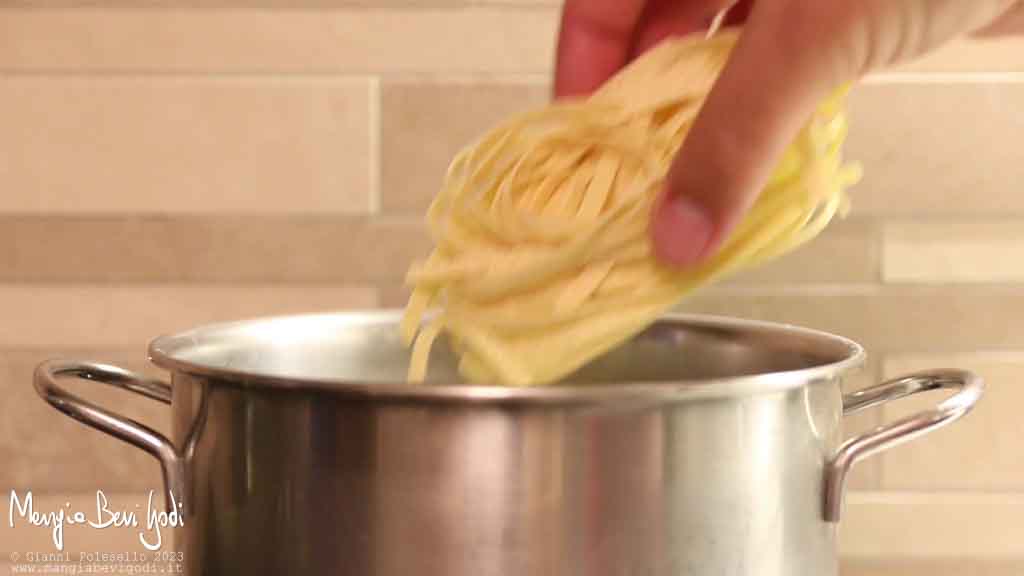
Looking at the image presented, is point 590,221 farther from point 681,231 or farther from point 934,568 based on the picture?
point 934,568

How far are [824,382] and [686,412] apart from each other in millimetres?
64

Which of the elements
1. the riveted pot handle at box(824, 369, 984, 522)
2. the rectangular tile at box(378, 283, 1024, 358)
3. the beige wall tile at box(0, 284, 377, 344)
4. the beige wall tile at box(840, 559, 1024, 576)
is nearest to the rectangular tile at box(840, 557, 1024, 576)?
the beige wall tile at box(840, 559, 1024, 576)

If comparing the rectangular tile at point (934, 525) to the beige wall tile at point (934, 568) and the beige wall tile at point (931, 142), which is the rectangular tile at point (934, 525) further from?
the beige wall tile at point (931, 142)

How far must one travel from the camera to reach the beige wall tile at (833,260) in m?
0.67

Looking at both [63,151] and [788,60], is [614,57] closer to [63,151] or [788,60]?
[788,60]

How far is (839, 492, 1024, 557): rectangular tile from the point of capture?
2.27ft

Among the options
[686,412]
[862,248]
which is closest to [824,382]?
[686,412]

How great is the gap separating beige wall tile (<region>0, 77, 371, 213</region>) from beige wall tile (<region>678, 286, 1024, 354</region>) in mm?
231

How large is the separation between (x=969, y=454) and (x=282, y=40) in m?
0.48

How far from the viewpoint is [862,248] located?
26.5 inches

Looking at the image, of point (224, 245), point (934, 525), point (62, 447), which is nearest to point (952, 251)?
point (934, 525)

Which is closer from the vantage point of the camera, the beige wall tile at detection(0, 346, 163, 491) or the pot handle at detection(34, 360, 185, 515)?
the pot handle at detection(34, 360, 185, 515)

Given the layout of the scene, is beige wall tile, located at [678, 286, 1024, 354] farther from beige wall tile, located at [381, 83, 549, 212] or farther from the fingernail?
the fingernail

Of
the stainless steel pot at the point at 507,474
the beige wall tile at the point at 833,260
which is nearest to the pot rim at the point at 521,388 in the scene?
the stainless steel pot at the point at 507,474
